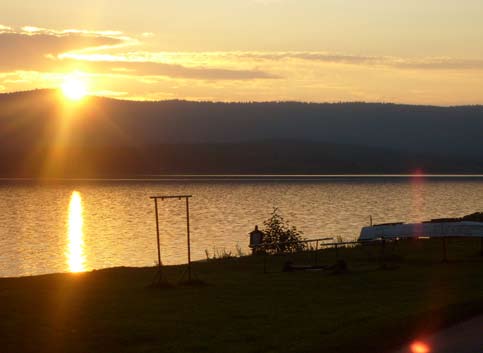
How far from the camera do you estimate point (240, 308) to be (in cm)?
2000

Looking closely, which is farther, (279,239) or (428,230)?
(279,239)

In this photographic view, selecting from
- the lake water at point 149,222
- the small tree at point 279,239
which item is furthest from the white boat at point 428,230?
the lake water at point 149,222

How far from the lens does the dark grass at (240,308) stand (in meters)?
16.2

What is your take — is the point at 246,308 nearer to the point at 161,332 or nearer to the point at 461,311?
the point at 161,332

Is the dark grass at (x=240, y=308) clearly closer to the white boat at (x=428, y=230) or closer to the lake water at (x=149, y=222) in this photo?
the white boat at (x=428, y=230)

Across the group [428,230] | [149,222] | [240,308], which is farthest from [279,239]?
[149,222]

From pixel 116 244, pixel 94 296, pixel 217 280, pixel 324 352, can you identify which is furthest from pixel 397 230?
pixel 116 244

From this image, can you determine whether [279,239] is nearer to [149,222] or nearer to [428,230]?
[428,230]

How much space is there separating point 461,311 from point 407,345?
123 inches

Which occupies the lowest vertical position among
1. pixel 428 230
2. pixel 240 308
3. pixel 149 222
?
pixel 240 308

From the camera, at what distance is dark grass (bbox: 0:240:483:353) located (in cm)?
1619

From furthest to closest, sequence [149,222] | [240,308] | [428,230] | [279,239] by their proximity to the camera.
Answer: [149,222]
[279,239]
[428,230]
[240,308]

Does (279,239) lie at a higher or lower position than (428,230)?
higher

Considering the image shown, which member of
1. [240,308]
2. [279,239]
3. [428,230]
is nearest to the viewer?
[240,308]
